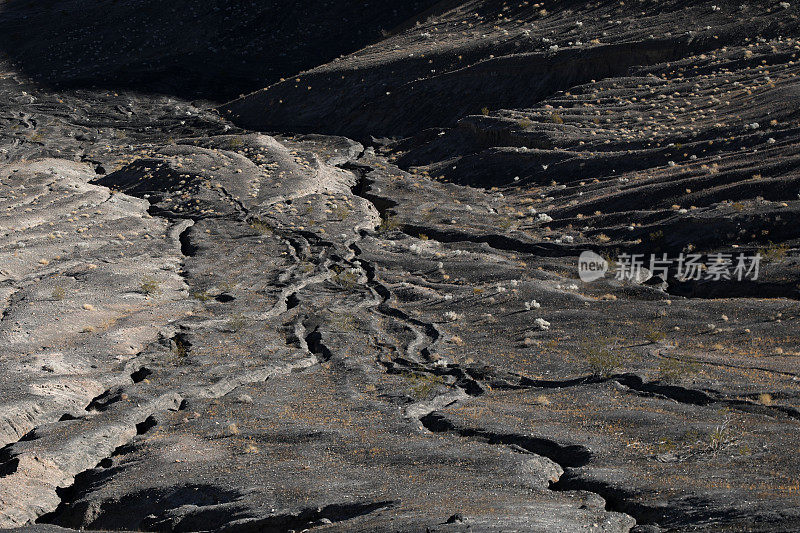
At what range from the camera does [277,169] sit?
1212 inches

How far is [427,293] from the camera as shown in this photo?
20.0m

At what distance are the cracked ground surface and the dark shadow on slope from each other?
170 inches

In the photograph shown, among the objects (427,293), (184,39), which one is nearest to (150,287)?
(427,293)

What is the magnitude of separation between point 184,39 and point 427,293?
120 ft

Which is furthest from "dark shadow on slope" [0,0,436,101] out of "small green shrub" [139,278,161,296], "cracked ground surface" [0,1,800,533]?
"small green shrub" [139,278,161,296]

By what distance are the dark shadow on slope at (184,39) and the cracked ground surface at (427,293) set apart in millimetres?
4330

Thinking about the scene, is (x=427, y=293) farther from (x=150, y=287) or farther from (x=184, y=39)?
(x=184, y=39)

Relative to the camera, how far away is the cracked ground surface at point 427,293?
10.3 metres

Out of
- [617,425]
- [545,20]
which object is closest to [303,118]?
[545,20]

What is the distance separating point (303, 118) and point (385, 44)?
876 cm

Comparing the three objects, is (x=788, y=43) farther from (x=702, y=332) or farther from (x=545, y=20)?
(x=702, y=332)

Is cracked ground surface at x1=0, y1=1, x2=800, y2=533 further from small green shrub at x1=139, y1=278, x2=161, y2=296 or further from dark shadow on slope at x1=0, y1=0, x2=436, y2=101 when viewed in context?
dark shadow on slope at x1=0, y1=0, x2=436, y2=101

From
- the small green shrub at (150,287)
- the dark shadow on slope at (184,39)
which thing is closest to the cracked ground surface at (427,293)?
the small green shrub at (150,287)

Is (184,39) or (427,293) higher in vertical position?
(184,39)
